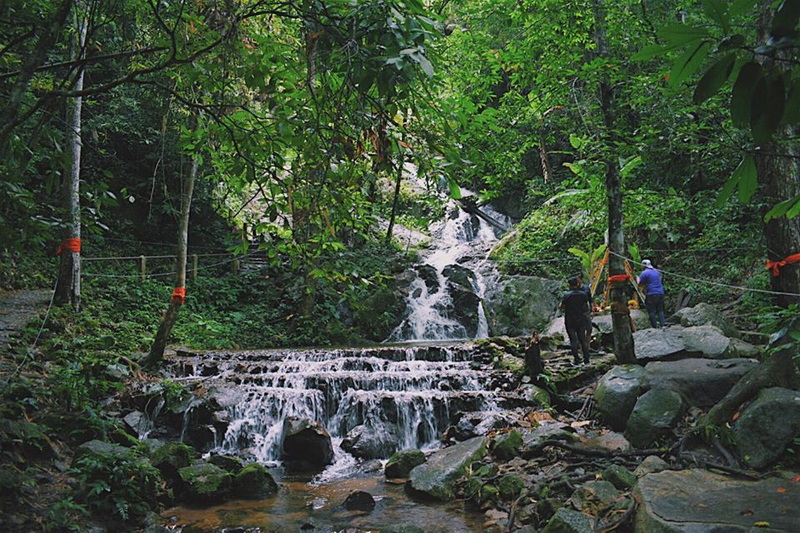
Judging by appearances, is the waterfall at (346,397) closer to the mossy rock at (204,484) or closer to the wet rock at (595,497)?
the mossy rock at (204,484)

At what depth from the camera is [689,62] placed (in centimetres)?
115

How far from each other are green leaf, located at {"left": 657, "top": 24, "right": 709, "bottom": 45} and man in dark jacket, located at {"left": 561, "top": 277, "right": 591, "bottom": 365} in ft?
28.1

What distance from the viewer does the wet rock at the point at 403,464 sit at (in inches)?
263

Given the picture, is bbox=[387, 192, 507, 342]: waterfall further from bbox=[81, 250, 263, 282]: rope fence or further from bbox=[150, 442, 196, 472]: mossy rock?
bbox=[150, 442, 196, 472]: mossy rock

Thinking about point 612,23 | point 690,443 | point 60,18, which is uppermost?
point 612,23

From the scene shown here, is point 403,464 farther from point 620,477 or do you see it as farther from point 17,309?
point 17,309

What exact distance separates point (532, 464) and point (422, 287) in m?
12.2

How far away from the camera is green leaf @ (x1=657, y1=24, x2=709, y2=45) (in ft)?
3.57

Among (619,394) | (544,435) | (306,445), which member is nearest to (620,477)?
(544,435)

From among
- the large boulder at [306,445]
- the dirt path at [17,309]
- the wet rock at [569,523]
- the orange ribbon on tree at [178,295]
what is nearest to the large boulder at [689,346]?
the wet rock at [569,523]

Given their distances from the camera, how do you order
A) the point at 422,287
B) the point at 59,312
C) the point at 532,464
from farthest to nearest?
the point at 422,287
the point at 59,312
the point at 532,464

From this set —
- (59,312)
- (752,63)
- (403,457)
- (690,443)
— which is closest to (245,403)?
(403,457)

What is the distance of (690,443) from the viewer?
195 inches

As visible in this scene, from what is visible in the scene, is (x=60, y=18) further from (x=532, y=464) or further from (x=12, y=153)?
(x=532, y=464)
